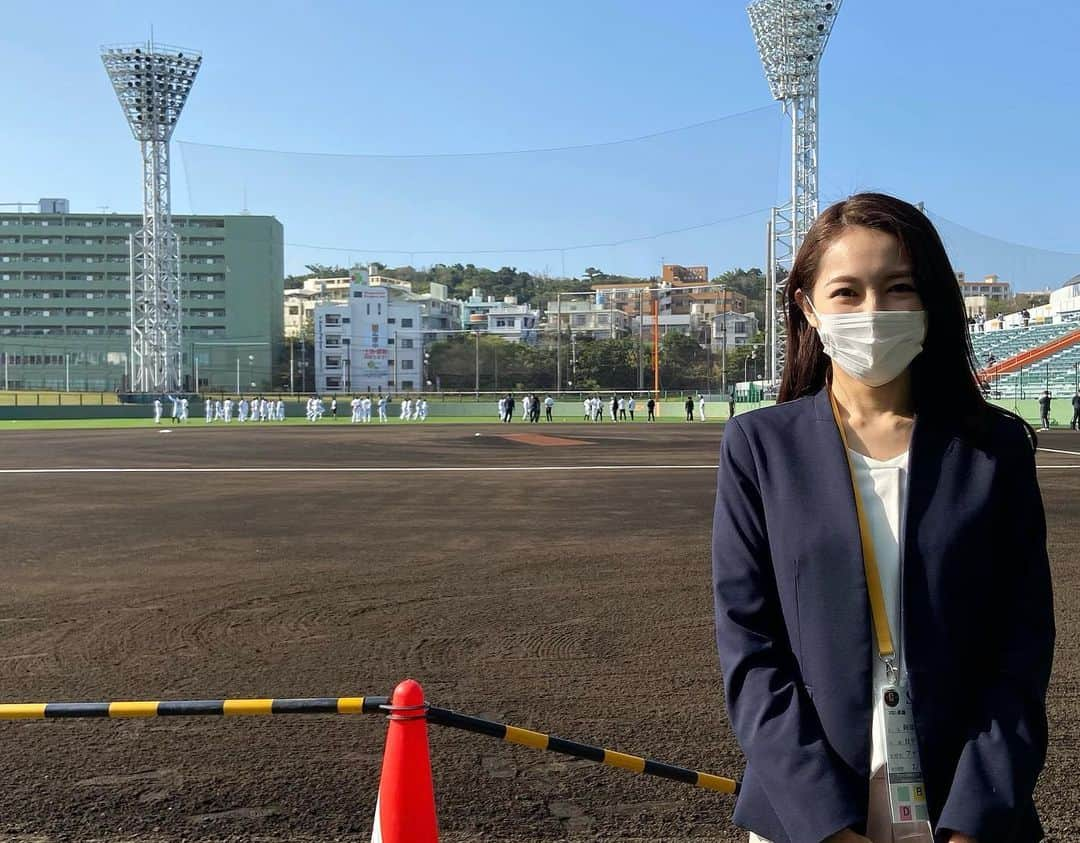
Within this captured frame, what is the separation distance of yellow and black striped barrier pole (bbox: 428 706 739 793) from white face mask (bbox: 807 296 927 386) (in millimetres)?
1608

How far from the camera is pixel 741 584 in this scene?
6.43ft

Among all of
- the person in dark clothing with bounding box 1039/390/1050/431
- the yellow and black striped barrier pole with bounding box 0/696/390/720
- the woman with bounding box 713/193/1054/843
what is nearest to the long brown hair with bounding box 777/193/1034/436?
the woman with bounding box 713/193/1054/843

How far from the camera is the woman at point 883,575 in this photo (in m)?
1.79

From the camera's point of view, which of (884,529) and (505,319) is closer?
(884,529)

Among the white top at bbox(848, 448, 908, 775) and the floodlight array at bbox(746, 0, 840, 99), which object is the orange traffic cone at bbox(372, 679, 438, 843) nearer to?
the white top at bbox(848, 448, 908, 775)

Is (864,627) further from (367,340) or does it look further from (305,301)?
(305,301)

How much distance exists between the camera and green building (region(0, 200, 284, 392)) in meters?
103

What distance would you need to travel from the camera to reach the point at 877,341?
2031 mm

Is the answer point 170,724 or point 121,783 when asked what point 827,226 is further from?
point 170,724

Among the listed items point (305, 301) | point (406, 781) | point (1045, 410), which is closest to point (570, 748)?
point (406, 781)

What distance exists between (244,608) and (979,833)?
6.51 m

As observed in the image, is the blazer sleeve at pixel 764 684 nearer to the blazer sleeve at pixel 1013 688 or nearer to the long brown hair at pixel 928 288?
the blazer sleeve at pixel 1013 688

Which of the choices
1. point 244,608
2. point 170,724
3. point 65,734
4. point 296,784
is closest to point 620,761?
point 296,784

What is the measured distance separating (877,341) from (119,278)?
119 m
